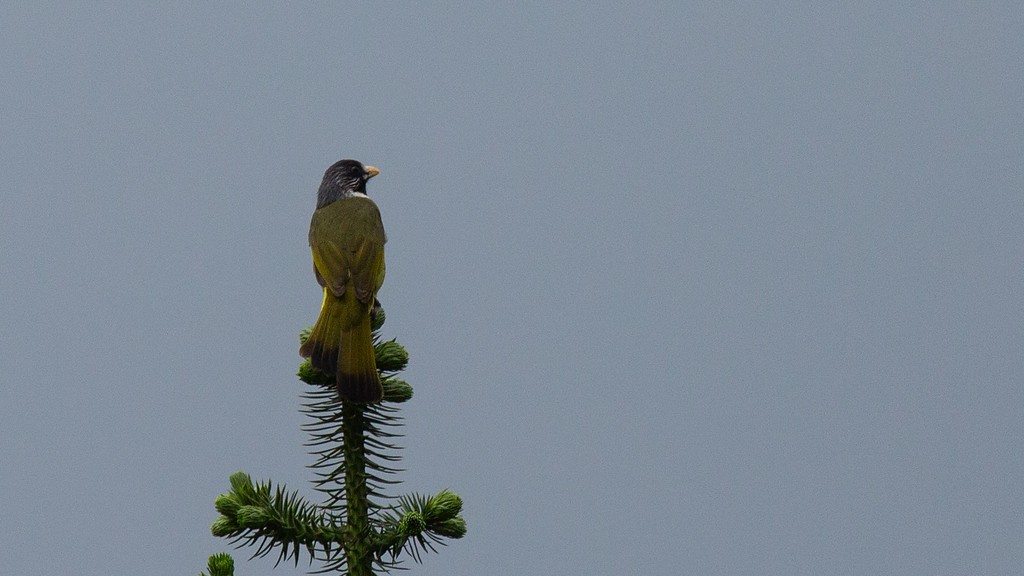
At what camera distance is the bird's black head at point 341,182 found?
8.59 metres

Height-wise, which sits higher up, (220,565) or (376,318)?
(376,318)

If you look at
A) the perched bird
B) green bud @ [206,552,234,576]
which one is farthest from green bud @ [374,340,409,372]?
green bud @ [206,552,234,576]

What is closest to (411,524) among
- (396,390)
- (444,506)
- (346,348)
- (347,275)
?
(444,506)

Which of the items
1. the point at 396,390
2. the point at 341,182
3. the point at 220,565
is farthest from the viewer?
the point at 341,182

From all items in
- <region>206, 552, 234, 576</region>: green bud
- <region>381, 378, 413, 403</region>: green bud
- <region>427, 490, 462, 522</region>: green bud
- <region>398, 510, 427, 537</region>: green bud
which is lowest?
<region>206, 552, 234, 576</region>: green bud

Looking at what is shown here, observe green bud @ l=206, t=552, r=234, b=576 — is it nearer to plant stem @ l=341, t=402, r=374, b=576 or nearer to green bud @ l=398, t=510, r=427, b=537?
plant stem @ l=341, t=402, r=374, b=576

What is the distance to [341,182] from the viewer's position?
8.66 meters

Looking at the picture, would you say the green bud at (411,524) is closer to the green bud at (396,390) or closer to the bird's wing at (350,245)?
the green bud at (396,390)

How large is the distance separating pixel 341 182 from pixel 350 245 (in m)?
1.56

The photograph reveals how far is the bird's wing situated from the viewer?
6.67 metres

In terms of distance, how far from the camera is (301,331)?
6141 mm

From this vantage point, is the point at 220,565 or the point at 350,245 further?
the point at 350,245

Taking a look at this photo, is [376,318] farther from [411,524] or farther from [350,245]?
[411,524]

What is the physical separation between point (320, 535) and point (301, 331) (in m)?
1.56
